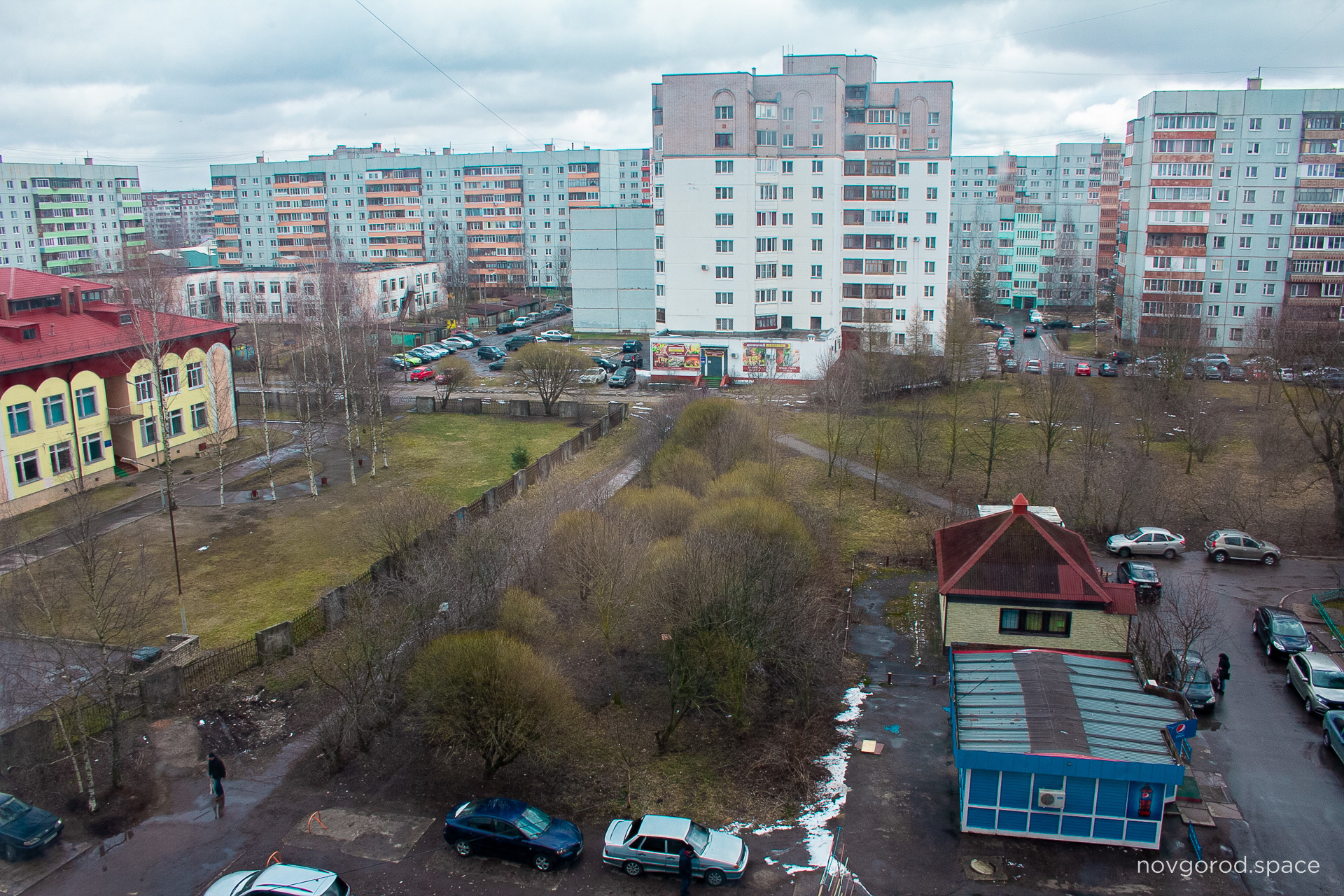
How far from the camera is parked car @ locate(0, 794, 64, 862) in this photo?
1439 cm

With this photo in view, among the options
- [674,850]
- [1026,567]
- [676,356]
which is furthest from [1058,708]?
[676,356]

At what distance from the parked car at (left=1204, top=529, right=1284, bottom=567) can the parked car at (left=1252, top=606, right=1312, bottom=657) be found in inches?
195

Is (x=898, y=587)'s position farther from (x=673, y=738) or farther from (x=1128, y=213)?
(x=1128, y=213)

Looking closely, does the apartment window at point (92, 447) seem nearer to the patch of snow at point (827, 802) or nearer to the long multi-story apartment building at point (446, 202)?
the patch of snow at point (827, 802)

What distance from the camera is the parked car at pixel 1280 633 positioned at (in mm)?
20750

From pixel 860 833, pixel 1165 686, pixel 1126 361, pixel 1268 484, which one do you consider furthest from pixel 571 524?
pixel 1126 361

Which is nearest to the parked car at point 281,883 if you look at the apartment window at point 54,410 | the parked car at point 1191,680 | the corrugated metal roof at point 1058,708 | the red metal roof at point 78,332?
the corrugated metal roof at point 1058,708

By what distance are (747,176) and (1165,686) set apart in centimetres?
4218

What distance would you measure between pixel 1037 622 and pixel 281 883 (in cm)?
1576

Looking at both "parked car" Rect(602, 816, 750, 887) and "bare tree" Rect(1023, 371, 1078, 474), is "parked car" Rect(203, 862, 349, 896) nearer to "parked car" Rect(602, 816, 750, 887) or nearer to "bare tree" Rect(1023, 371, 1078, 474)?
"parked car" Rect(602, 816, 750, 887)

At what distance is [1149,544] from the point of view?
27406 mm

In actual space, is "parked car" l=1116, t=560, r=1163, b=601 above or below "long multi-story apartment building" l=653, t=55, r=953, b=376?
below

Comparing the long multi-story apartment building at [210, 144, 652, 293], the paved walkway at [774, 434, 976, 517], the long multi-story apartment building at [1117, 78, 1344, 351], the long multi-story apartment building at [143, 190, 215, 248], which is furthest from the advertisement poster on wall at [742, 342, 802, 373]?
the long multi-story apartment building at [143, 190, 215, 248]

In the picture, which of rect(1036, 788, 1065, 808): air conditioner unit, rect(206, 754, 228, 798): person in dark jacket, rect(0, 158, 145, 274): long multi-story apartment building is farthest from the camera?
rect(0, 158, 145, 274): long multi-story apartment building
